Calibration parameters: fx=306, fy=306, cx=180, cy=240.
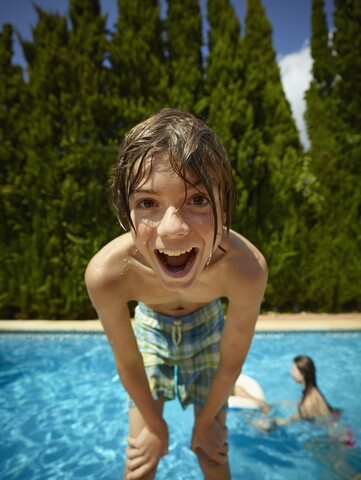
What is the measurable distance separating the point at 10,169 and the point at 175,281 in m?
6.16

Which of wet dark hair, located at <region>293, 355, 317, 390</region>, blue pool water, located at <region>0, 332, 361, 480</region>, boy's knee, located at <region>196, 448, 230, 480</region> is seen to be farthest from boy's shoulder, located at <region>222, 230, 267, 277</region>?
wet dark hair, located at <region>293, 355, 317, 390</region>

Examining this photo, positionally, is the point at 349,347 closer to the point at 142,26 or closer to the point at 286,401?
the point at 286,401

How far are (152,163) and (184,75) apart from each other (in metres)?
5.99

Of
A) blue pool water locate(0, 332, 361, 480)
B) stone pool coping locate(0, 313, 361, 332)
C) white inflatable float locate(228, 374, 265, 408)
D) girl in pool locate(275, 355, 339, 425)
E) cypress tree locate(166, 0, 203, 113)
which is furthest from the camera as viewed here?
cypress tree locate(166, 0, 203, 113)

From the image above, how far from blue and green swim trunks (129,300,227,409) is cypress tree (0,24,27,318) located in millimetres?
5108

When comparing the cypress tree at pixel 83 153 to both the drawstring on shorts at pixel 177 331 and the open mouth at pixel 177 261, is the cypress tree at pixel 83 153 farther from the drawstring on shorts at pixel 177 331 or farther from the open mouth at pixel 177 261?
the open mouth at pixel 177 261

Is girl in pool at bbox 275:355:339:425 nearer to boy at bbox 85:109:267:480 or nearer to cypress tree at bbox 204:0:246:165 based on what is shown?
boy at bbox 85:109:267:480

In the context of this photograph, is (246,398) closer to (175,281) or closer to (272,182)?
(175,281)

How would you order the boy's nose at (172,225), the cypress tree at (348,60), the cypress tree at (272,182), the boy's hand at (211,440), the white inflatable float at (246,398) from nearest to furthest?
the boy's nose at (172,225) → the boy's hand at (211,440) → the white inflatable float at (246,398) → the cypress tree at (272,182) → the cypress tree at (348,60)

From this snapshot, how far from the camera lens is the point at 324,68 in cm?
1045

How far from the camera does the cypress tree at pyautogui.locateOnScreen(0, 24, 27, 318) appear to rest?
6.15 metres

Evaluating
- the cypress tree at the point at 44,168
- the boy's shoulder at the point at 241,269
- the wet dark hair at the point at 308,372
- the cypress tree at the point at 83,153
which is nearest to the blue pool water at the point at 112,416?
the wet dark hair at the point at 308,372

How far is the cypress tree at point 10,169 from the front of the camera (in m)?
6.15

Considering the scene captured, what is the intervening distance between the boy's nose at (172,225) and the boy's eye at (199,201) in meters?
0.10
